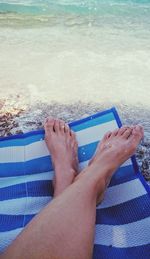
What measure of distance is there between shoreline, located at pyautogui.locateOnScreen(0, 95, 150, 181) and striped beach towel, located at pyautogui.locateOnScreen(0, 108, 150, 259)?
336 mm

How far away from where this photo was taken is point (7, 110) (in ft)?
9.02

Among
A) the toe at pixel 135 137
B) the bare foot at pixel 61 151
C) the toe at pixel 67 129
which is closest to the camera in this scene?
the bare foot at pixel 61 151

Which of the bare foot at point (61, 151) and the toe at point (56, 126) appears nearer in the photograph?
the bare foot at point (61, 151)

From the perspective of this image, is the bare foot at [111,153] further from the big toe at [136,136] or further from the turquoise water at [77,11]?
the turquoise water at [77,11]

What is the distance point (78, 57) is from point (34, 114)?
48.0 inches

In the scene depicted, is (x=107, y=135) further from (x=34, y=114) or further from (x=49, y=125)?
(x=34, y=114)

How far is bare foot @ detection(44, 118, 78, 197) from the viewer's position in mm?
1774

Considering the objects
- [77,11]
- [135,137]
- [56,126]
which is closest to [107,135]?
[135,137]

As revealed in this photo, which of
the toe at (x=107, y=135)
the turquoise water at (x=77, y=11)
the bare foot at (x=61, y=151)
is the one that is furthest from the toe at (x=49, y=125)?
the turquoise water at (x=77, y=11)

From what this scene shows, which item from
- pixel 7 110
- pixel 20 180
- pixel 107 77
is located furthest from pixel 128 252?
pixel 107 77

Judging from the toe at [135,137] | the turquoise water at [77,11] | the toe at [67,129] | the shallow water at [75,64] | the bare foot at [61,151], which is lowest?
the bare foot at [61,151]

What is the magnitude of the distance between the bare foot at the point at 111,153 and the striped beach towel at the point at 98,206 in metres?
0.10

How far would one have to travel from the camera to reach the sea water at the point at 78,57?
2.94 meters

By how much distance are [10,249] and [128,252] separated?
535 millimetres
